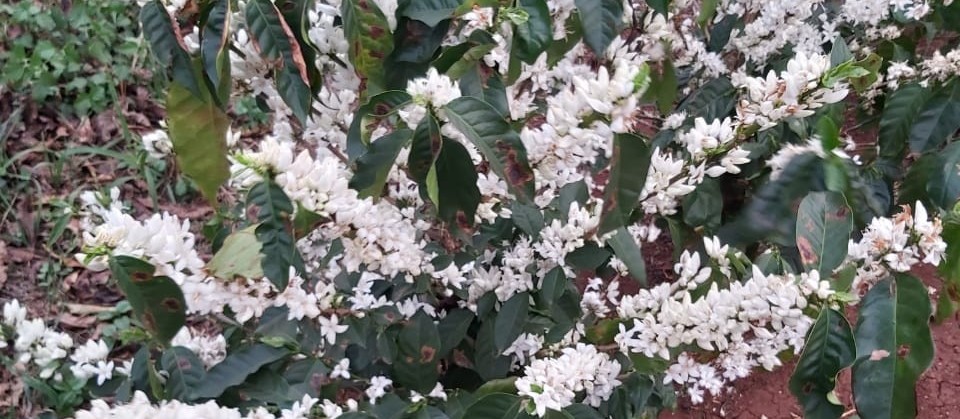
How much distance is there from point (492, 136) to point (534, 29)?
0.22 metres

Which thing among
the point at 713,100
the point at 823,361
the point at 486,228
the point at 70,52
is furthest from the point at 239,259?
the point at 70,52

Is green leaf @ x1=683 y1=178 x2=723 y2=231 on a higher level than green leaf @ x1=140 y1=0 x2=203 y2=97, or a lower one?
lower

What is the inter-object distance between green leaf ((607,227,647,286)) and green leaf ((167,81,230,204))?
2.18 feet

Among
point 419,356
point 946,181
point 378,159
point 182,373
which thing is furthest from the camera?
point 946,181

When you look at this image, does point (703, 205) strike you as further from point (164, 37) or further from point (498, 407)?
point (164, 37)

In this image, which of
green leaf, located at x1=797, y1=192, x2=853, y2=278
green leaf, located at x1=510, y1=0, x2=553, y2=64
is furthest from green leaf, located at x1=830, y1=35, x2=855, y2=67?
green leaf, located at x1=510, y1=0, x2=553, y2=64

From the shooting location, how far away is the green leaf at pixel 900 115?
1.74m

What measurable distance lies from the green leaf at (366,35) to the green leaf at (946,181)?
1.21 meters

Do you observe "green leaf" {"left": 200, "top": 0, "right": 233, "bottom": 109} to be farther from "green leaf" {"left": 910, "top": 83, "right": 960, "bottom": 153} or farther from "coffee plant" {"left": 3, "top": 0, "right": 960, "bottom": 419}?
"green leaf" {"left": 910, "top": 83, "right": 960, "bottom": 153}

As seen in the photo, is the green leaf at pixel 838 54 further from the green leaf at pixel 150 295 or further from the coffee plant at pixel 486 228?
the green leaf at pixel 150 295

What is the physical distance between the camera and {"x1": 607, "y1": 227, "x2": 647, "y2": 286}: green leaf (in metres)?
1.35

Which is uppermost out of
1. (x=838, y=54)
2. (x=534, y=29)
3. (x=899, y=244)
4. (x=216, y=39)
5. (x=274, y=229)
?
(x=216, y=39)

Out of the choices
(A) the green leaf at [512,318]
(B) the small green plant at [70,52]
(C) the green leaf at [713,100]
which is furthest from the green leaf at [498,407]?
(B) the small green plant at [70,52]

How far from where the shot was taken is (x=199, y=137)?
1.16 meters
